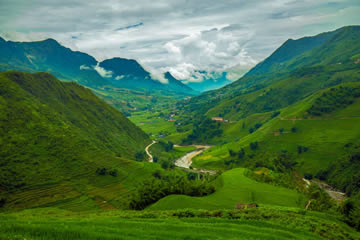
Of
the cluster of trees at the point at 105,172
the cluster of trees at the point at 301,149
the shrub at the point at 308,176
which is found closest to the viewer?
the cluster of trees at the point at 105,172

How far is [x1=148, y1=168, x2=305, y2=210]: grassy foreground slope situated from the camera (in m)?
65.8

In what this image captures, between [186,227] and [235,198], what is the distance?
5056cm

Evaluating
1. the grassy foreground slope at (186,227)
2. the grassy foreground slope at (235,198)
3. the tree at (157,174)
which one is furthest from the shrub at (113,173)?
the grassy foreground slope at (186,227)

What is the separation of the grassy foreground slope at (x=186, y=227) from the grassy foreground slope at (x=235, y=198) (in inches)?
908

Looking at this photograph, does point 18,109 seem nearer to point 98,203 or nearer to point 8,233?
point 98,203

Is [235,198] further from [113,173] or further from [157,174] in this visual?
[157,174]

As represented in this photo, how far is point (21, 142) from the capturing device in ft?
392

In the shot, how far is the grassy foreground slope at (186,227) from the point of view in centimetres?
2589

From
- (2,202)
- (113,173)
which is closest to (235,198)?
(113,173)

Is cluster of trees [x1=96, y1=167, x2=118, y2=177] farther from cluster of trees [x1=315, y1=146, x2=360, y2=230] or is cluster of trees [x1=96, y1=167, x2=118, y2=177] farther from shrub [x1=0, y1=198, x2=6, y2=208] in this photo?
cluster of trees [x1=315, y1=146, x2=360, y2=230]

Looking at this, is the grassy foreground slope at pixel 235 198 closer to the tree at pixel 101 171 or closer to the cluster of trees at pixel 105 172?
the cluster of trees at pixel 105 172

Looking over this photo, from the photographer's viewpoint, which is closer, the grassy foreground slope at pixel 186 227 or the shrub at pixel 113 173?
the grassy foreground slope at pixel 186 227

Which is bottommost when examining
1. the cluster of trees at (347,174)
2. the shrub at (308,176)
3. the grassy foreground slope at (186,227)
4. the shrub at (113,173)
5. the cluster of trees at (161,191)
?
the shrub at (308,176)

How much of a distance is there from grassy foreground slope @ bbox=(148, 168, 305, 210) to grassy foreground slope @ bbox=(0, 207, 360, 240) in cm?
2305
